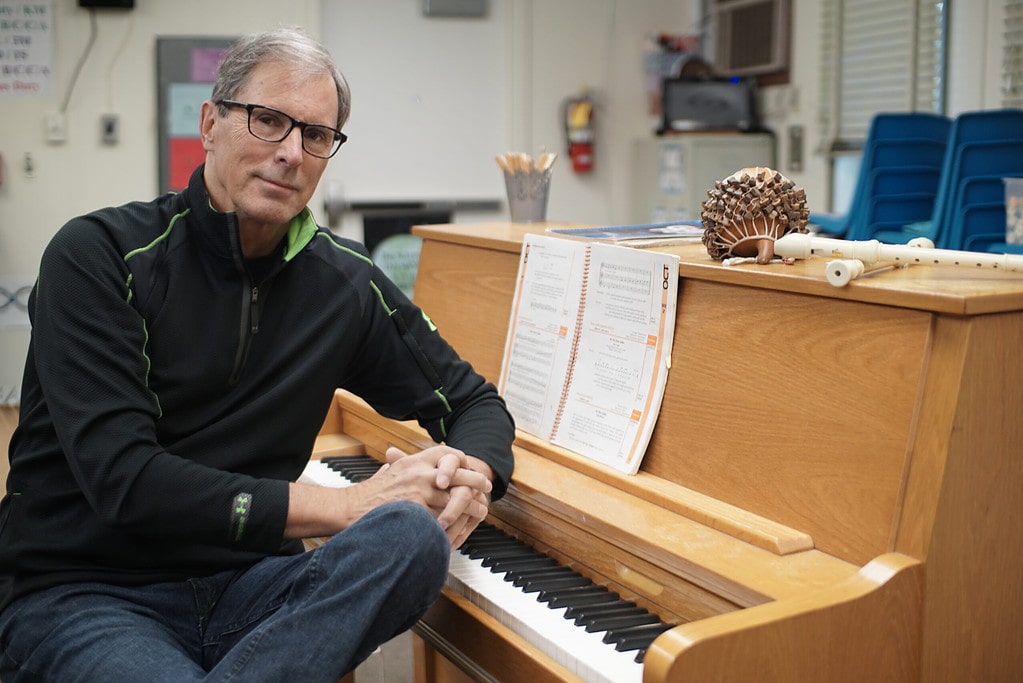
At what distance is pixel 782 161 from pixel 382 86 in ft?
7.11

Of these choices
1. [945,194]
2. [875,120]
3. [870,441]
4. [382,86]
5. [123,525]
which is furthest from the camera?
[382,86]

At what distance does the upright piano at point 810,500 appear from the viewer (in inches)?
47.9

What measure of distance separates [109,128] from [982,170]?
3.84m

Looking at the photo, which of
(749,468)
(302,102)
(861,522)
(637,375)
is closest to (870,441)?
(861,522)

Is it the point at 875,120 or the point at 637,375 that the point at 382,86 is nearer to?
the point at 875,120

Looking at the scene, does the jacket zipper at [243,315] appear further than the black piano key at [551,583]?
Yes

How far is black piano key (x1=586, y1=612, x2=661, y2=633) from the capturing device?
138cm

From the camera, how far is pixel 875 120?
167 inches

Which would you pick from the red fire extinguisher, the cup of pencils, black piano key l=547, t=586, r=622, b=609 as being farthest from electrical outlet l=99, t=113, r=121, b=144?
black piano key l=547, t=586, r=622, b=609

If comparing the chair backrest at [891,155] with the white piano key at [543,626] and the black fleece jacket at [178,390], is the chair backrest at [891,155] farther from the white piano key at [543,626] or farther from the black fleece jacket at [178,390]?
the white piano key at [543,626]

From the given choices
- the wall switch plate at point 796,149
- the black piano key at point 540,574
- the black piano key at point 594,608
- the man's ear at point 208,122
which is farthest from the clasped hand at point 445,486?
the wall switch plate at point 796,149

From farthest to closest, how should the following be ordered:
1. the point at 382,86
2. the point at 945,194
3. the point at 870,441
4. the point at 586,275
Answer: the point at 382,86 → the point at 945,194 → the point at 586,275 → the point at 870,441

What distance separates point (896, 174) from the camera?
169 inches

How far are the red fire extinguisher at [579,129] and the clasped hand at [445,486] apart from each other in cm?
455
